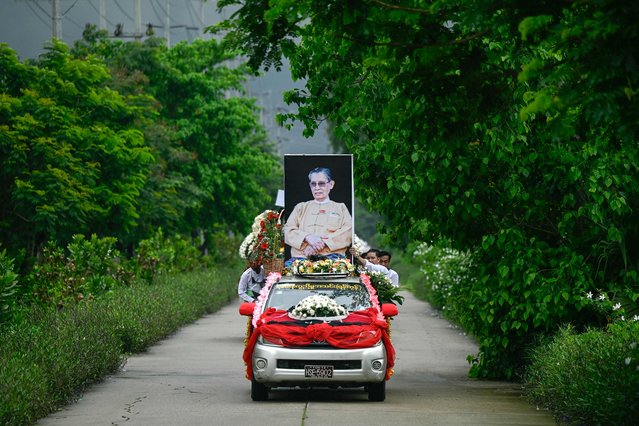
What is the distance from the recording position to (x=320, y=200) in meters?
19.0

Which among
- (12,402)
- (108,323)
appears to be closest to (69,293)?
(108,323)

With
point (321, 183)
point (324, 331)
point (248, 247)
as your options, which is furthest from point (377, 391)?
point (248, 247)

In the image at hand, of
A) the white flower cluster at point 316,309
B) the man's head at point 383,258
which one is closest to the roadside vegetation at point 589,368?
the man's head at point 383,258

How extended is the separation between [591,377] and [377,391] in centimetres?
356

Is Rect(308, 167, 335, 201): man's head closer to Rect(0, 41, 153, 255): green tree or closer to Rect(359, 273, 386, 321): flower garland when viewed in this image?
Rect(359, 273, 386, 321): flower garland

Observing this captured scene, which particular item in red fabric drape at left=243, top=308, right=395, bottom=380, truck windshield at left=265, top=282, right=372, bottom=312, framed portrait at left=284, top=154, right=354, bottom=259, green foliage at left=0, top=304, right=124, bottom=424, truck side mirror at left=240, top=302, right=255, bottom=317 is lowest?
green foliage at left=0, top=304, right=124, bottom=424

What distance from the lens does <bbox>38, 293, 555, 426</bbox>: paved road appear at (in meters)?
14.1

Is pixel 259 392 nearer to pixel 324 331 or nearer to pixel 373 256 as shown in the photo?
pixel 324 331

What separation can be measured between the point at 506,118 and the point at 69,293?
12185 millimetres

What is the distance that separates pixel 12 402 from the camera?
12719 mm

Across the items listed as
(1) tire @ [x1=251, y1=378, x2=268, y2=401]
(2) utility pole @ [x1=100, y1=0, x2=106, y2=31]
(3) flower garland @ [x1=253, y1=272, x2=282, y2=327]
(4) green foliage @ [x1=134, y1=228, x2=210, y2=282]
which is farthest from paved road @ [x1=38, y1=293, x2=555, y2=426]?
(2) utility pole @ [x1=100, y1=0, x2=106, y2=31]

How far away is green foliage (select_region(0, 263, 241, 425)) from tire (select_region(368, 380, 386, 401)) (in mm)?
3732

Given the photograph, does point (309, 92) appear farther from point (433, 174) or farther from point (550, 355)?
point (550, 355)

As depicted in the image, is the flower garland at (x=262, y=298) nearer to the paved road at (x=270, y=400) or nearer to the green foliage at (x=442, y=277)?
the paved road at (x=270, y=400)
